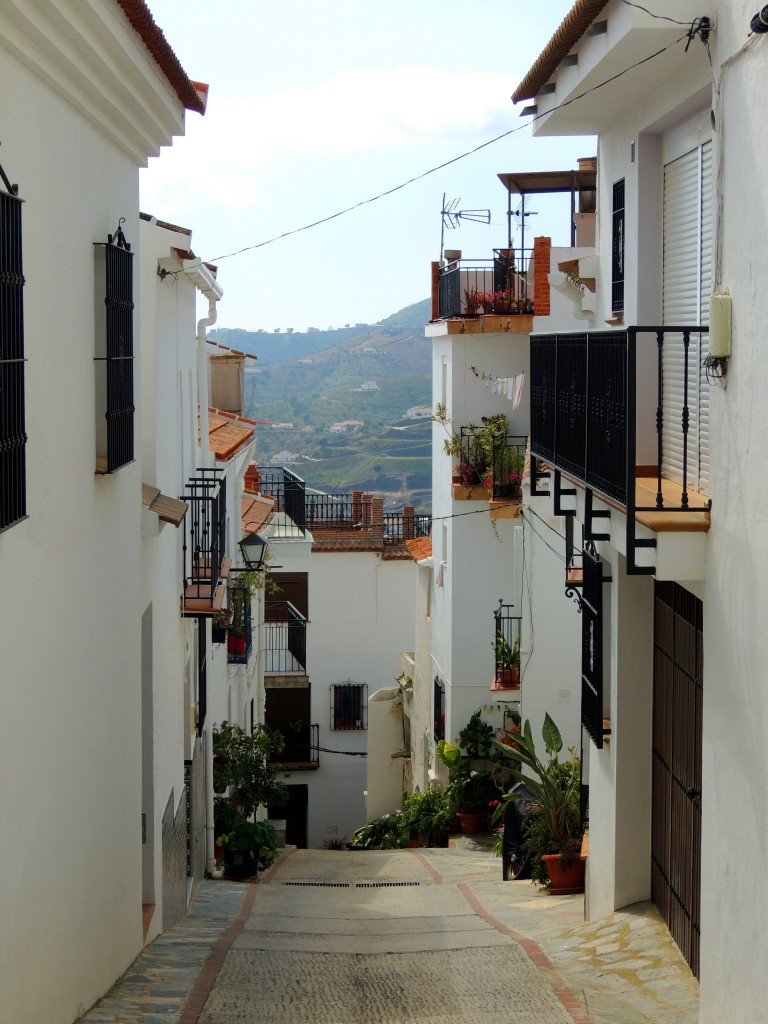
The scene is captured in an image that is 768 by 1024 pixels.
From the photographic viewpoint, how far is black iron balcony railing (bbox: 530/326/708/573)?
21.4ft

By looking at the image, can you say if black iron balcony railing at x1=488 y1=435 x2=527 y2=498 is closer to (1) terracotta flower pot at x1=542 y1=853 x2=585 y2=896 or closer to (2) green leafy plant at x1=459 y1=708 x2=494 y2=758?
(2) green leafy plant at x1=459 y1=708 x2=494 y2=758

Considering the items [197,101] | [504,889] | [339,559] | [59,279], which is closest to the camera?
[59,279]

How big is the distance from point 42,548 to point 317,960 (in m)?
4.59

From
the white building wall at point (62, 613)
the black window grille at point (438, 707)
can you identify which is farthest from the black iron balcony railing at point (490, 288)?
the white building wall at point (62, 613)

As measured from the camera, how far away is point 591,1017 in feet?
22.9

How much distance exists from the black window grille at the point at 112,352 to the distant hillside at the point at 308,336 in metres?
84.0

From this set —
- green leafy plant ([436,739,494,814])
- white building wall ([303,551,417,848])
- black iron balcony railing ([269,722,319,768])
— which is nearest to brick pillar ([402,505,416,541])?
white building wall ([303,551,417,848])

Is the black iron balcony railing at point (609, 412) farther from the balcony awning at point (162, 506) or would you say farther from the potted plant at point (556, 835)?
the potted plant at point (556, 835)

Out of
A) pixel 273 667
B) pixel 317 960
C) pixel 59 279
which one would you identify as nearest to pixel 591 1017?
pixel 317 960

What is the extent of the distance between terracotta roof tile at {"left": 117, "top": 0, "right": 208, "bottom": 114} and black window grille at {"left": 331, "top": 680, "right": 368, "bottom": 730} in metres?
24.9

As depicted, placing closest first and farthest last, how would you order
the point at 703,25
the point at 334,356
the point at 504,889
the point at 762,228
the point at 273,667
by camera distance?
1. the point at 762,228
2. the point at 703,25
3. the point at 504,889
4. the point at 273,667
5. the point at 334,356

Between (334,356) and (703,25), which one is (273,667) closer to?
(703,25)

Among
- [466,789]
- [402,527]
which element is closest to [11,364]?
[466,789]

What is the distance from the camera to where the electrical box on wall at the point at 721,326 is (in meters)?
5.92
